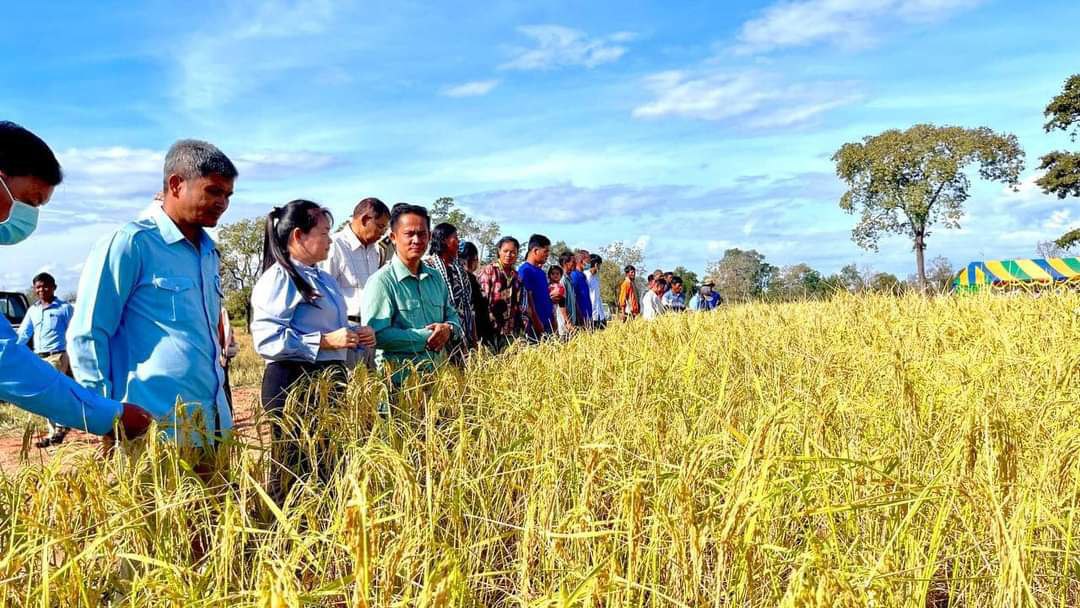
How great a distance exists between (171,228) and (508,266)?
143 inches

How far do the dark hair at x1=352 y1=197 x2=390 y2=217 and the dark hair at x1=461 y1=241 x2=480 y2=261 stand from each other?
784 millimetres

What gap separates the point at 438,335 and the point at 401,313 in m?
0.20

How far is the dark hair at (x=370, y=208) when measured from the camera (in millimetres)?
4523

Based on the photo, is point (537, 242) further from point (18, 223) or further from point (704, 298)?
point (704, 298)

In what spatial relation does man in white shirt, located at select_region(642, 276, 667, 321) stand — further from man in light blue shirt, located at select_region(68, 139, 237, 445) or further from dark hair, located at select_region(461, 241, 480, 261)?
man in light blue shirt, located at select_region(68, 139, 237, 445)

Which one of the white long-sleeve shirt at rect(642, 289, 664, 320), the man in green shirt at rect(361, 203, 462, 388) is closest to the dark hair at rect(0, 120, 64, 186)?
the man in green shirt at rect(361, 203, 462, 388)

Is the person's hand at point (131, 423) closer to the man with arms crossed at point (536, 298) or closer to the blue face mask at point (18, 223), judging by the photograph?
the blue face mask at point (18, 223)

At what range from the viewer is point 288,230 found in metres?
2.97

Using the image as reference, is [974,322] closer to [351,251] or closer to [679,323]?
[679,323]

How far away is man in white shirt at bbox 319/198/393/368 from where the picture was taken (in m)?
4.52

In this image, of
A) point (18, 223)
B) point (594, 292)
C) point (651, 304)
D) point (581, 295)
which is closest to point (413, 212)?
point (18, 223)

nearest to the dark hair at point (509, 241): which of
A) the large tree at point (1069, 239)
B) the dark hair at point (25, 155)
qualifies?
the dark hair at point (25, 155)

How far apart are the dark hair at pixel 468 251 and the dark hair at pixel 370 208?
0.78 m

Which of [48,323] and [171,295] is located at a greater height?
[48,323]
